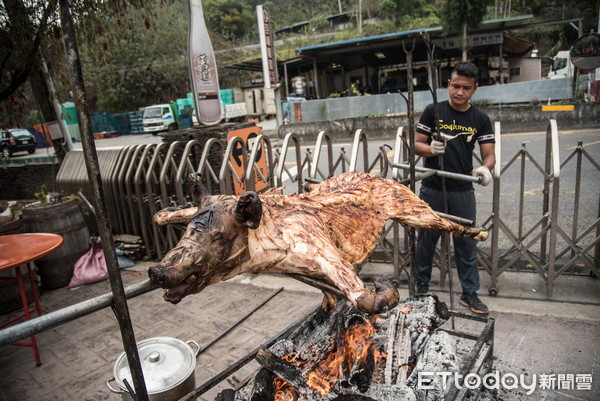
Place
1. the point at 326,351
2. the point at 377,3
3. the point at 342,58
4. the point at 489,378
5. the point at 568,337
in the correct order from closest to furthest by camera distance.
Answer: the point at 326,351
the point at 489,378
the point at 568,337
the point at 342,58
the point at 377,3

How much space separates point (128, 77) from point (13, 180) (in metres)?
22.2

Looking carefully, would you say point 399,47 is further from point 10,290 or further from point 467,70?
point 10,290

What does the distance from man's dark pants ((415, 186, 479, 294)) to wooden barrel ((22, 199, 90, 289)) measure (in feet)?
14.3

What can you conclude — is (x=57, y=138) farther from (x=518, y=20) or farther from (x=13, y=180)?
(x=518, y=20)

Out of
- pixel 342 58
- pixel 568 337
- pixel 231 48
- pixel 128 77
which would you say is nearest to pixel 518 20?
pixel 342 58

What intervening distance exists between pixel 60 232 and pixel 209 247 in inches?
166

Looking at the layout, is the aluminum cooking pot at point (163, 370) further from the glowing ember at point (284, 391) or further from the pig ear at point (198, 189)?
the pig ear at point (198, 189)

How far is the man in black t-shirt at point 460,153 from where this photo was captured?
3375 millimetres

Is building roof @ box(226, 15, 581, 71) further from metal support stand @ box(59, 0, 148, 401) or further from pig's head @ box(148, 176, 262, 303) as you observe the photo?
metal support stand @ box(59, 0, 148, 401)

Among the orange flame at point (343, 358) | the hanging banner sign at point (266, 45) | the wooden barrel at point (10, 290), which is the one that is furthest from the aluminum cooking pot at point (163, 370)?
the hanging banner sign at point (266, 45)

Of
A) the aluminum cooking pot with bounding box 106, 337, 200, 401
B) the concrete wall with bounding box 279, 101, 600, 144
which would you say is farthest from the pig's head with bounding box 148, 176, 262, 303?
the concrete wall with bounding box 279, 101, 600, 144

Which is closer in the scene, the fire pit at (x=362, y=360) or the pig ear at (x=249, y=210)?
the pig ear at (x=249, y=210)

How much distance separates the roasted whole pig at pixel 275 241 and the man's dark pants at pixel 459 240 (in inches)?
51.9

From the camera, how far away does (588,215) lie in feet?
18.5
